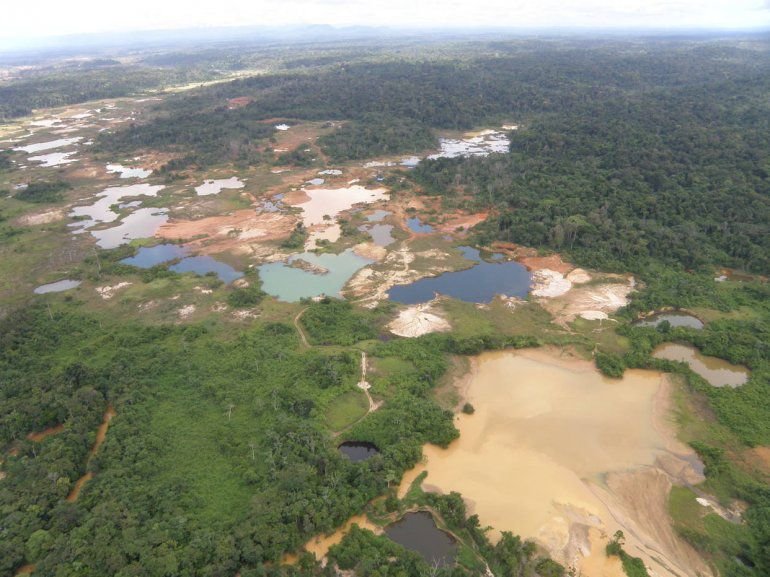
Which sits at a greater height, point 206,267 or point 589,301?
point 589,301

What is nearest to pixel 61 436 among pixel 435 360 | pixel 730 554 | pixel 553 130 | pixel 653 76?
pixel 435 360

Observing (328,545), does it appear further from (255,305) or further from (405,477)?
(255,305)

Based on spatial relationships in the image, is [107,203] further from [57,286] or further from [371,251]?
[371,251]

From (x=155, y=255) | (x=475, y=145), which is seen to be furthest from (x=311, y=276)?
(x=475, y=145)

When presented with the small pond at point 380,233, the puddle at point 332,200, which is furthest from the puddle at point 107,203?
the small pond at point 380,233

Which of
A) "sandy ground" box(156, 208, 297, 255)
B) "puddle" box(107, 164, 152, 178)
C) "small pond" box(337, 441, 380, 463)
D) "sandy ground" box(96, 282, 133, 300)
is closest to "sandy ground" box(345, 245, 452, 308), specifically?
"sandy ground" box(156, 208, 297, 255)

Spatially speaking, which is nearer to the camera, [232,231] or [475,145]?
[232,231]
